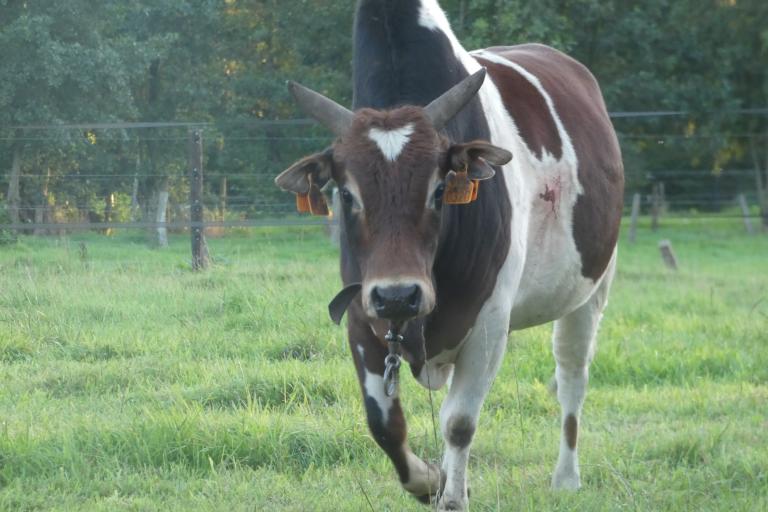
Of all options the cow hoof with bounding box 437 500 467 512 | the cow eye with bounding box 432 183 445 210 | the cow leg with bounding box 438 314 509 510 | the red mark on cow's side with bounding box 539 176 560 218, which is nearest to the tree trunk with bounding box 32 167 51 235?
the red mark on cow's side with bounding box 539 176 560 218

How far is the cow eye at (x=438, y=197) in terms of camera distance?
3846 millimetres

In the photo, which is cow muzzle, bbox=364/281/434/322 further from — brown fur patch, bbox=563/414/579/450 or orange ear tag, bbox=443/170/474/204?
brown fur patch, bbox=563/414/579/450

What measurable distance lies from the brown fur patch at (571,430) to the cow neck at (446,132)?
116cm

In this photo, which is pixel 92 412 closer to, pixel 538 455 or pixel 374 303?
pixel 538 455

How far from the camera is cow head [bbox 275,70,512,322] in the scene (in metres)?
3.61

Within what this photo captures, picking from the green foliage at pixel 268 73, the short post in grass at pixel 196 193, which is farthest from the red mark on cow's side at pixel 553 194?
the green foliage at pixel 268 73

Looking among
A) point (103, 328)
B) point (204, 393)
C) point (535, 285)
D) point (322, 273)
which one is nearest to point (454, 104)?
point (535, 285)

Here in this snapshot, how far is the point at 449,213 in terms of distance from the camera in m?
4.13

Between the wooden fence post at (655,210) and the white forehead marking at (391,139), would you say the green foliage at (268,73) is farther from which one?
the white forehead marking at (391,139)

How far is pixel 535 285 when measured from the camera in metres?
4.91

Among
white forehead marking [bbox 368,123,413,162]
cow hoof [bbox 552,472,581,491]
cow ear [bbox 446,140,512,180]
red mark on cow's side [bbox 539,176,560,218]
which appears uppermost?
white forehead marking [bbox 368,123,413,162]

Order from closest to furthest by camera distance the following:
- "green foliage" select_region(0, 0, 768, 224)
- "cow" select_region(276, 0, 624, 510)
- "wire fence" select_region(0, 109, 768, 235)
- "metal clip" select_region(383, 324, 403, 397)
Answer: "cow" select_region(276, 0, 624, 510)
"metal clip" select_region(383, 324, 403, 397)
"wire fence" select_region(0, 109, 768, 235)
"green foliage" select_region(0, 0, 768, 224)

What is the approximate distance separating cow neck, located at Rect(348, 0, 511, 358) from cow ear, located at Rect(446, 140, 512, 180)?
24 cm

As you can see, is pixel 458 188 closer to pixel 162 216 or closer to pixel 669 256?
pixel 162 216
